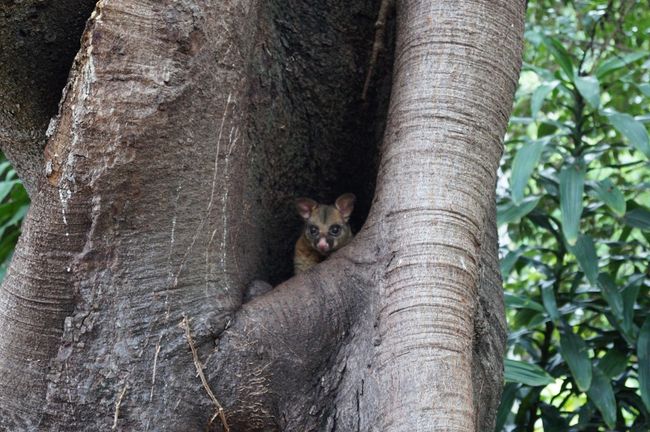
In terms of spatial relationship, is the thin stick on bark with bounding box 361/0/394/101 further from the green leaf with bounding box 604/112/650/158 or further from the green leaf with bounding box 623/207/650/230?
the green leaf with bounding box 623/207/650/230

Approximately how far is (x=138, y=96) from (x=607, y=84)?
10.6ft

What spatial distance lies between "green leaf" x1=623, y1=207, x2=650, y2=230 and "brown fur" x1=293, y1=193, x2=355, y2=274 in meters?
1.36

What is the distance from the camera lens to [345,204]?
3586mm

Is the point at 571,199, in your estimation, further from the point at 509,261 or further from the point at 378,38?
the point at 378,38

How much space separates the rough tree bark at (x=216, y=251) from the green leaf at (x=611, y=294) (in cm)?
149

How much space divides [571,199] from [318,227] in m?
1.19

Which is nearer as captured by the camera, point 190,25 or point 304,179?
point 190,25

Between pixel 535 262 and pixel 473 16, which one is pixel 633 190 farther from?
pixel 473 16

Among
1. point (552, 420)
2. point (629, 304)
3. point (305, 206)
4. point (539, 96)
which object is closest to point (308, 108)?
point (305, 206)

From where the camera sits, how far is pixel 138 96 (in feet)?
7.22

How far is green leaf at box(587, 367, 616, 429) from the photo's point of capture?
12.3ft

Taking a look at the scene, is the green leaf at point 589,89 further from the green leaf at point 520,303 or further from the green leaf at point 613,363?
the green leaf at point 613,363

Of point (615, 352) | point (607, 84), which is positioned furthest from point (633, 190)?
point (615, 352)

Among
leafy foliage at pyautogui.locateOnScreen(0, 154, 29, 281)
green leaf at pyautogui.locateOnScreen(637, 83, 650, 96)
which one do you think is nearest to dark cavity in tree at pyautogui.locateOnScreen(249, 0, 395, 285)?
green leaf at pyautogui.locateOnScreen(637, 83, 650, 96)
